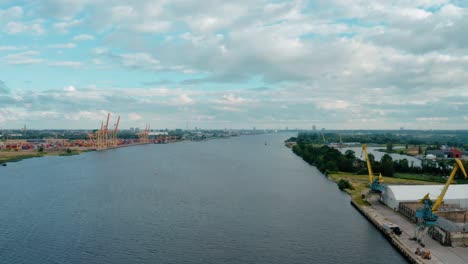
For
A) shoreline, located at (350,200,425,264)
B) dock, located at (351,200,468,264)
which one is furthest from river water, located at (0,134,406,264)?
dock, located at (351,200,468,264)

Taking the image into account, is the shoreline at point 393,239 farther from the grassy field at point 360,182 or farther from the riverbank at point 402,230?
the grassy field at point 360,182

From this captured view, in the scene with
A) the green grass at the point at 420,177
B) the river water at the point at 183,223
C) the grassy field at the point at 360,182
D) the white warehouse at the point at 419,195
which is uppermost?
the white warehouse at the point at 419,195

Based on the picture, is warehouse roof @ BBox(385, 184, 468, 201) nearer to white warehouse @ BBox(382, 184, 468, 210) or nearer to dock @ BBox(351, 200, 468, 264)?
white warehouse @ BBox(382, 184, 468, 210)

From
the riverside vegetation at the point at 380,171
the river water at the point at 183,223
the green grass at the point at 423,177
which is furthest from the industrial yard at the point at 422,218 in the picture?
the green grass at the point at 423,177

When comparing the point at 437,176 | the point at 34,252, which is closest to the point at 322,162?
the point at 437,176

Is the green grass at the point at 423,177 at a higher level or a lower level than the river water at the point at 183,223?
higher

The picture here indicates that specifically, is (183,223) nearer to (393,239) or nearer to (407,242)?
(393,239)

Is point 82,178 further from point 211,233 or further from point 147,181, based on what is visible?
point 211,233

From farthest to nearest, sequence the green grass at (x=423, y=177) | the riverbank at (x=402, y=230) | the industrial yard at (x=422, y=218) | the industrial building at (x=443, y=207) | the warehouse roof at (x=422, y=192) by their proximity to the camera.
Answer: the green grass at (x=423, y=177), the warehouse roof at (x=422, y=192), the industrial building at (x=443, y=207), the industrial yard at (x=422, y=218), the riverbank at (x=402, y=230)
